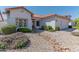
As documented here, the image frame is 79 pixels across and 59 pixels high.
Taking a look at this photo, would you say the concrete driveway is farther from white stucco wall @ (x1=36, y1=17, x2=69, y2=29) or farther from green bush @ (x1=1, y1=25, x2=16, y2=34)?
green bush @ (x1=1, y1=25, x2=16, y2=34)

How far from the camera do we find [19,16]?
5.85m

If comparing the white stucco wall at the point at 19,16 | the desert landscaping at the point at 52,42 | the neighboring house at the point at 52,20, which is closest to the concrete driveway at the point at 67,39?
the desert landscaping at the point at 52,42

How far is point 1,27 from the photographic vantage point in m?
5.79

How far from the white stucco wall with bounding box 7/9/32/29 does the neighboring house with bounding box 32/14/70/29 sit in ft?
0.32

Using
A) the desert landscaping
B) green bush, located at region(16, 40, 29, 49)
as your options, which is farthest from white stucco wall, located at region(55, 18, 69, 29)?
green bush, located at region(16, 40, 29, 49)

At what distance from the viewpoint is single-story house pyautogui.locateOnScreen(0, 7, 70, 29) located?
5.82 m

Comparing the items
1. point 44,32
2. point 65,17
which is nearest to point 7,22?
point 44,32

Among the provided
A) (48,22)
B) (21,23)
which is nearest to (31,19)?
(21,23)

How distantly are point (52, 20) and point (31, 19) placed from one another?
15.9 inches

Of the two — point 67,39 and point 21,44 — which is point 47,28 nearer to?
point 67,39

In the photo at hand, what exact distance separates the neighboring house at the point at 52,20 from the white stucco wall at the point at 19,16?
3.8 inches

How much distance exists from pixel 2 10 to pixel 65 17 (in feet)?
3.92

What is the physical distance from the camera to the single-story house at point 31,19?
19.1ft
